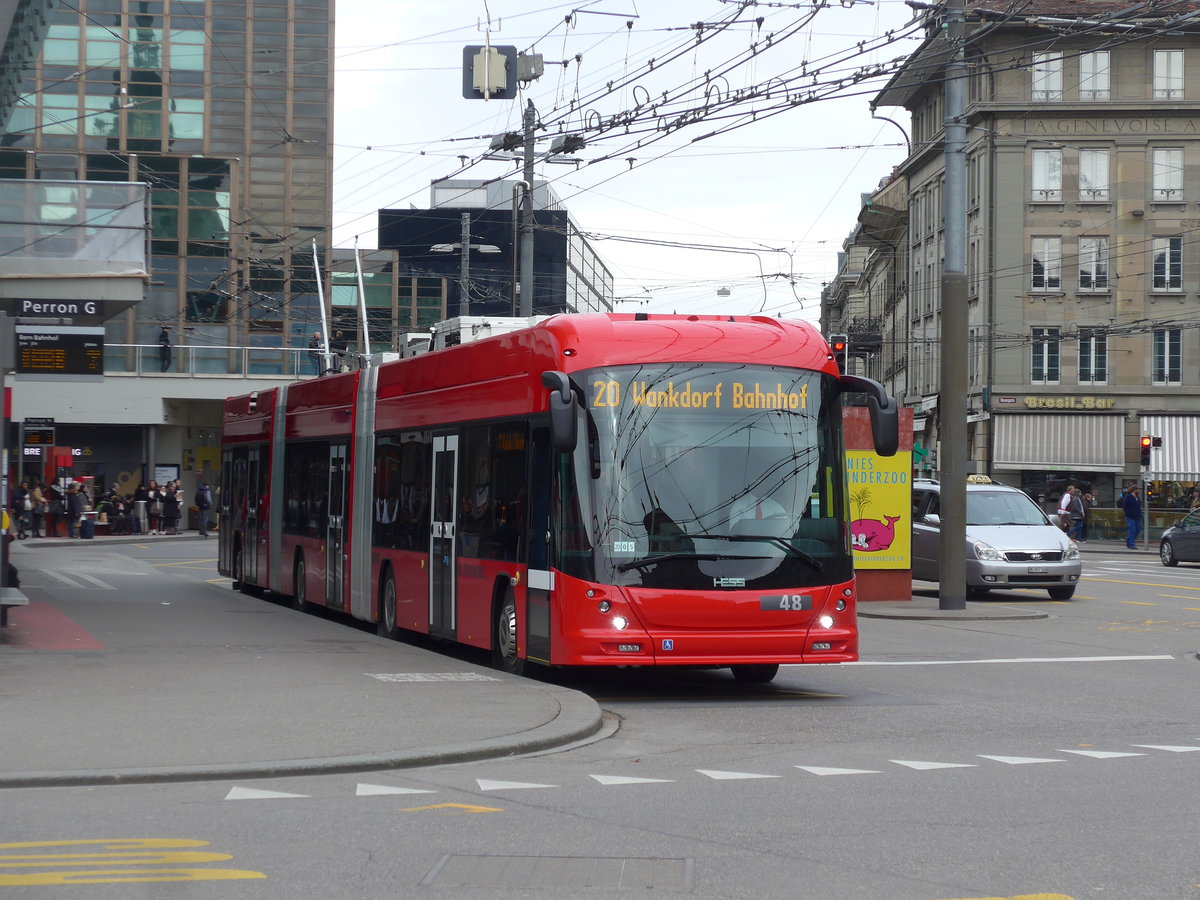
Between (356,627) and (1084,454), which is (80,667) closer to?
(356,627)

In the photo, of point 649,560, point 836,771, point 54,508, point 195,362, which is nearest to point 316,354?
point 195,362

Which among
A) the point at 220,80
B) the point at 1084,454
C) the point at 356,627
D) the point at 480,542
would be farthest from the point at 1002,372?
the point at 480,542

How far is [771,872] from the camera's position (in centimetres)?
682

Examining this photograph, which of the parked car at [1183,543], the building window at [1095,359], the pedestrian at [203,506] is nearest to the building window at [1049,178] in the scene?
the building window at [1095,359]

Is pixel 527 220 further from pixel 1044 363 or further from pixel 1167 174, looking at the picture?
pixel 1167 174

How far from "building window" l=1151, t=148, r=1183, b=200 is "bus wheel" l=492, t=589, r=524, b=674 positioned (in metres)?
47.7

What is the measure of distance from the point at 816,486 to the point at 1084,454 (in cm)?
4667

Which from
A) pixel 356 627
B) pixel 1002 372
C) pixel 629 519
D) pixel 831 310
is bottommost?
pixel 356 627

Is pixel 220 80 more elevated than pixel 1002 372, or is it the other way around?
pixel 220 80

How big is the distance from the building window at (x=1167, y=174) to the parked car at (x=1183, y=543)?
19546 mm

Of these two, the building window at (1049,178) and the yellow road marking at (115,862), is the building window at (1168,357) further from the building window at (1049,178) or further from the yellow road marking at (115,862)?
the yellow road marking at (115,862)

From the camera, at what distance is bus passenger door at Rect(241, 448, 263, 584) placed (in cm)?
2464

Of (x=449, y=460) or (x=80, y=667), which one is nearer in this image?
(x=80, y=667)

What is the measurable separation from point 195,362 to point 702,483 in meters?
44.0
